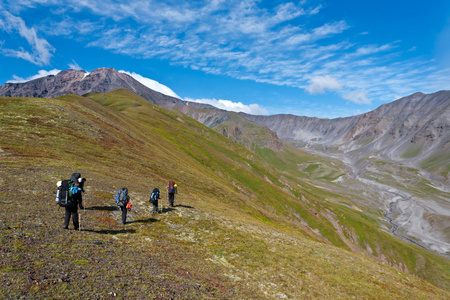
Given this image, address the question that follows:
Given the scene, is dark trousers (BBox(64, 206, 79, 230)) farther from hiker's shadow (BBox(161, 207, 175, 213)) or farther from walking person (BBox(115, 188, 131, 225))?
hiker's shadow (BBox(161, 207, 175, 213))

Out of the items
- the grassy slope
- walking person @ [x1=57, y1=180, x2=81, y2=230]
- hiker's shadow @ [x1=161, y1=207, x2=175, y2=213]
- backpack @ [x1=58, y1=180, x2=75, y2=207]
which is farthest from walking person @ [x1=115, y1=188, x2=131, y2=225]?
hiker's shadow @ [x1=161, y1=207, x2=175, y2=213]

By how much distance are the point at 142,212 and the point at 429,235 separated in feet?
722

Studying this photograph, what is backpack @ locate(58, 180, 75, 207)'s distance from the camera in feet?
53.8

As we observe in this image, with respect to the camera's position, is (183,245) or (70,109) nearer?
(183,245)

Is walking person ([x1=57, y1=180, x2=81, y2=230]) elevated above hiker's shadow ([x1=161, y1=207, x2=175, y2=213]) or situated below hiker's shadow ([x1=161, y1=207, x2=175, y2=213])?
above

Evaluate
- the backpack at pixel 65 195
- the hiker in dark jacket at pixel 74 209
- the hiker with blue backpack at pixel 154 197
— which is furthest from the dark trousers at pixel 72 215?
the hiker with blue backpack at pixel 154 197

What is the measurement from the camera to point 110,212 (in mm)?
22672

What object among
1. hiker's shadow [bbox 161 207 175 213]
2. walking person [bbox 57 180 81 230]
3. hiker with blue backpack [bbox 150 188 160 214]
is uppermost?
walking person [bbox 57 180 81 230]

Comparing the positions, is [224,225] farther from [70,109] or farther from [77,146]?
[70,109]

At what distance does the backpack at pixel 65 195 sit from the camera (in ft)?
53.8

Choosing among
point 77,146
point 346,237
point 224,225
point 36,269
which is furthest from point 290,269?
point 346,237

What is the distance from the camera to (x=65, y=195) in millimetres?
16594

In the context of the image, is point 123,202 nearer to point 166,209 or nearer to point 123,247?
point 123,247

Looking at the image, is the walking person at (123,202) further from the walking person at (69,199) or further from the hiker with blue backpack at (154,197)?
the walking person at (69,199)
